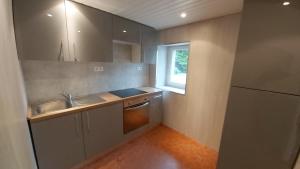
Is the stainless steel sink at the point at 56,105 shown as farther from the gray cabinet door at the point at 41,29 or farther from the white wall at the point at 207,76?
the white wall at the point at 207,76

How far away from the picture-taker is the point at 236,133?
133 centimetres

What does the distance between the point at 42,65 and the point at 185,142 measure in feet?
8.54

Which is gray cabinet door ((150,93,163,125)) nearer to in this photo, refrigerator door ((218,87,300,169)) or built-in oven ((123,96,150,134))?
built-in oven ((123,96,150,134))

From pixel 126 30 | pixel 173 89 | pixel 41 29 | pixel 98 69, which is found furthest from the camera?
pixel 173 89

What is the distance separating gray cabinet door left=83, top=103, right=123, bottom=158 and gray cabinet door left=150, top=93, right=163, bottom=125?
29.9 inches

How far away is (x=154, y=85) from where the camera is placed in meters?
3.02

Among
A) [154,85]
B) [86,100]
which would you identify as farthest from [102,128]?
[154,85]

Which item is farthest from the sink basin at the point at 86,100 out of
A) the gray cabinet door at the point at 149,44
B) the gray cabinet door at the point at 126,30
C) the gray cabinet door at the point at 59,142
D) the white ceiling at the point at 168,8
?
the white ceiling at the point at 168,8

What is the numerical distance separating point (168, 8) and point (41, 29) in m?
1.52

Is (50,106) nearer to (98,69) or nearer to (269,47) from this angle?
(98,69)

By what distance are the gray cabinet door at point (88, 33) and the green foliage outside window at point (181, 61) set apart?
4.81 ft

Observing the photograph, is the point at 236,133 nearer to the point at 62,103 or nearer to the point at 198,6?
the point at 198,6

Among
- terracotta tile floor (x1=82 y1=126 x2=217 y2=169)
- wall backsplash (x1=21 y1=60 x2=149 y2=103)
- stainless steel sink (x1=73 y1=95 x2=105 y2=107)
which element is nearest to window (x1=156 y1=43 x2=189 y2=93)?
wall backsplash (x1=21 y1=60 x2=149 y2=103)

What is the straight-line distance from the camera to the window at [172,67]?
273 centimetres
